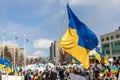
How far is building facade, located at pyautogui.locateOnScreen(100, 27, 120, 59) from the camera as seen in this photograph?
119 m

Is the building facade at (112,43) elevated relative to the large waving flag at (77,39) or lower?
elevated

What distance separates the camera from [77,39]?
51.2 feet

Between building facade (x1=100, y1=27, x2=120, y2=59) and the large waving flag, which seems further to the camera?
building facade (x1=100, y1=27, x2=120, y2=59)

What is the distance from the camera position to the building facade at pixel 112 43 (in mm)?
118562

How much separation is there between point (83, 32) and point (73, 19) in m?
0.68

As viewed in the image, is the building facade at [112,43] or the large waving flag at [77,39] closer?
the large waving flag at [77,39]

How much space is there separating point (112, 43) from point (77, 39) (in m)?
108

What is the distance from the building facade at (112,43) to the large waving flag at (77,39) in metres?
102

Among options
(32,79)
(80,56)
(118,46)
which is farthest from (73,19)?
(118,46)

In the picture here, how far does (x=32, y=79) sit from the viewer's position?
2920 cm

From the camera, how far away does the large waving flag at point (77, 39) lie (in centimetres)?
1514

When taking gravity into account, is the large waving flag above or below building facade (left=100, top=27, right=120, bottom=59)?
below

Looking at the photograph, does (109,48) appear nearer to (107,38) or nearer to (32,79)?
(107,38)

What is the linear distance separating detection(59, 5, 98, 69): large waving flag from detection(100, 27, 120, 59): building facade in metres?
102
